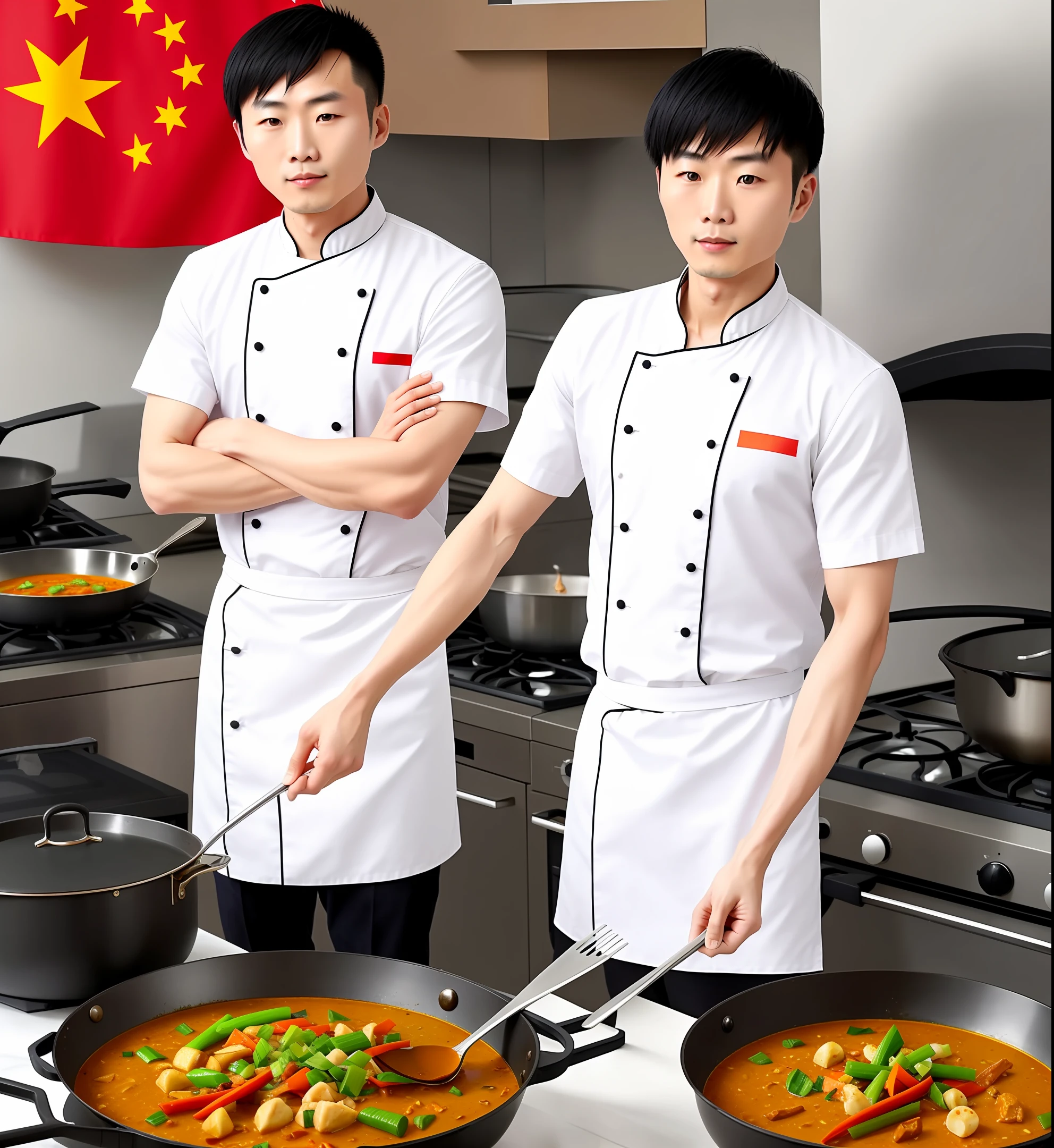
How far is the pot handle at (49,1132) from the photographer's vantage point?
0.89 m

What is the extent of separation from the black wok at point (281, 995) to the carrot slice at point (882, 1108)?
166 millimetres

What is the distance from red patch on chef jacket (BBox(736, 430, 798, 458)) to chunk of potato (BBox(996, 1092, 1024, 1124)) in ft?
1.97

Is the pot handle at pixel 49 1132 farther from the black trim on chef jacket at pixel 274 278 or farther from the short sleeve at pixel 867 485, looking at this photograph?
the black trim on chef jacket at pixel 274 278

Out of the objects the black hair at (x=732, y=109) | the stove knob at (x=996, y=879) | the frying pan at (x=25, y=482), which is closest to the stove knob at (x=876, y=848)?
the stove knob at (x=996, y=879)

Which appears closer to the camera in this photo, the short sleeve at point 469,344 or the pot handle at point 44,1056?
the pot handle at point 44,1056

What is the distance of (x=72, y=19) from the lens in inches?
112

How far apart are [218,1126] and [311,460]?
90cm

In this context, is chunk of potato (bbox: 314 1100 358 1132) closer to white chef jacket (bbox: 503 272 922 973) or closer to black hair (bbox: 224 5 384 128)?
white chef jacket (bbox: 503 272 922 973)

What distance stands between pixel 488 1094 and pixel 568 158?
8.71ft

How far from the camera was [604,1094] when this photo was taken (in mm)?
1057

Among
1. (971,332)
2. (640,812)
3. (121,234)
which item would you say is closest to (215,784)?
(640,812)

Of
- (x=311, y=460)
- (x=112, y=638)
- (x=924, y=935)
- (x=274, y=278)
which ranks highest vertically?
(x=274, y=278)

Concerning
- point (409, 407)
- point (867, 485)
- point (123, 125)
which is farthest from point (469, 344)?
point (123, 125)

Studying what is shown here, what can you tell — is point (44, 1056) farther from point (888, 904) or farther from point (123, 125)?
point (123, 125)
